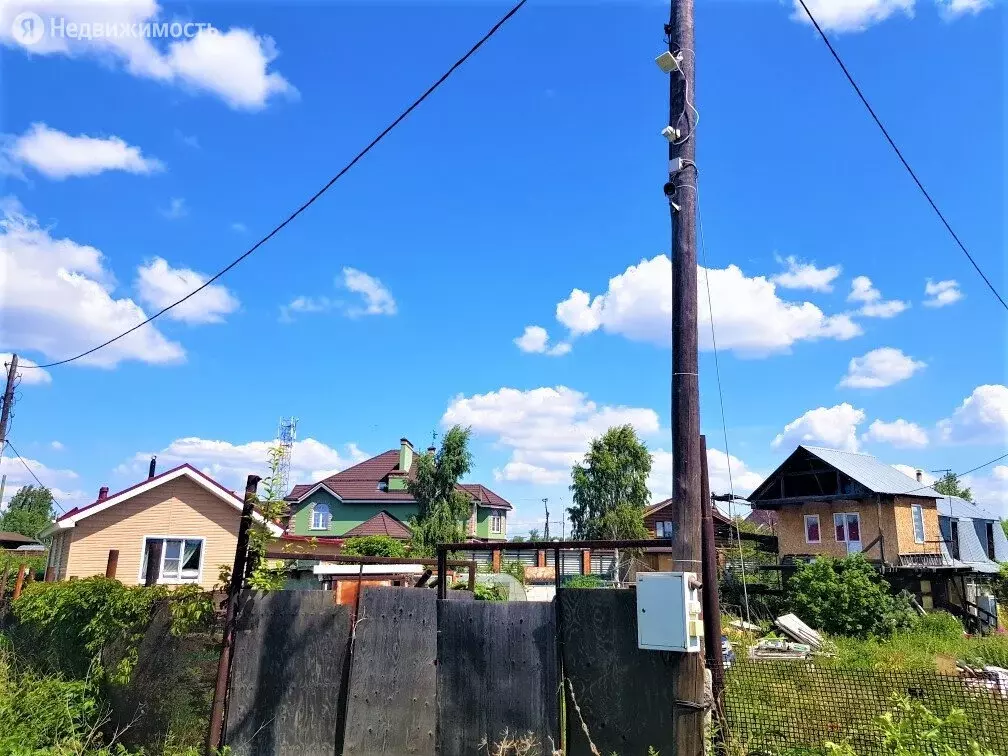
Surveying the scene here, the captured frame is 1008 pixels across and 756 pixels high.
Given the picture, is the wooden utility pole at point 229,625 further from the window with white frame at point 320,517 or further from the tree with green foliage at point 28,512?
the tree with green foliage at point 28,512

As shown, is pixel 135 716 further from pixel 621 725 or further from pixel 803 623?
pixel 803 623

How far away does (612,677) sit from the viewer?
4727mm

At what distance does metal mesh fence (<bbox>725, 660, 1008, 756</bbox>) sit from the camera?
3963 mm

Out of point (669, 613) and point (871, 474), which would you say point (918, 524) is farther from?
point (669, 613)

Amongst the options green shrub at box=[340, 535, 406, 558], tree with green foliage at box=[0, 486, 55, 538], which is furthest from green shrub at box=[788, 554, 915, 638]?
tree with green foliage at box=[0, 486, 55, 538]

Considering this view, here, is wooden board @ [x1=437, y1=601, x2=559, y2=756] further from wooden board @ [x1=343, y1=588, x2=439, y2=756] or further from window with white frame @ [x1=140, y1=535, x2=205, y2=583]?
window with white frame @ [x1=140, y1=535, x2=205, y2=583]

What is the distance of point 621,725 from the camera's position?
15.2 feet

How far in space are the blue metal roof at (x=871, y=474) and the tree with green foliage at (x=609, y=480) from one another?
10.9m

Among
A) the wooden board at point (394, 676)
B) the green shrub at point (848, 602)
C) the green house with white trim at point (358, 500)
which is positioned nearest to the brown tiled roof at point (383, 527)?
the green house with white trim at point (358, 500)

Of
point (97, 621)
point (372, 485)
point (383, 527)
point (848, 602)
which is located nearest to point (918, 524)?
point (848, 602)

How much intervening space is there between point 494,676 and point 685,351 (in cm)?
286

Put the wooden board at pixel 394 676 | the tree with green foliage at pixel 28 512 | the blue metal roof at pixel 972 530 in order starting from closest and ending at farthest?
the wooden board at pixel 394 676
the blue metal roof at pixel 972 530
the tree with green foliage at pixel 28 512

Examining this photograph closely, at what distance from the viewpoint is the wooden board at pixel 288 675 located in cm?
559

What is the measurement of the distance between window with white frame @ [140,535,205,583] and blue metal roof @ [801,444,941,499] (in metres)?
22.7
